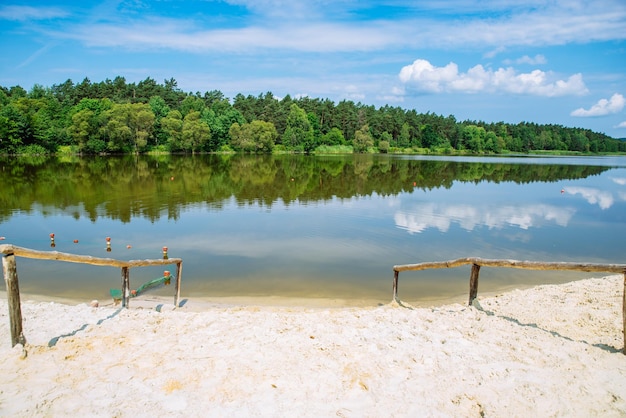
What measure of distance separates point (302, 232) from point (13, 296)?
15.0 meters

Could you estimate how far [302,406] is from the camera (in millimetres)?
5637

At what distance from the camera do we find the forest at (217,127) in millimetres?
82812

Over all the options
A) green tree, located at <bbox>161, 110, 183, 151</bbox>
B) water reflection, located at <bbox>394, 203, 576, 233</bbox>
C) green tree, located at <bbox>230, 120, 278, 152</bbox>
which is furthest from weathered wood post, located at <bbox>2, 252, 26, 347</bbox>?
green tree, located at <bbox>230, 120, 278, 152</bbox>

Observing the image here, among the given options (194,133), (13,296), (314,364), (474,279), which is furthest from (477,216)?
(194,133)

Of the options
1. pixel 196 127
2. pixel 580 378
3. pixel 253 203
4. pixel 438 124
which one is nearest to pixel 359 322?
pixel 580 378

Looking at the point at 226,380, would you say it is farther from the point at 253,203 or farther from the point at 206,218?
the point at 253,203

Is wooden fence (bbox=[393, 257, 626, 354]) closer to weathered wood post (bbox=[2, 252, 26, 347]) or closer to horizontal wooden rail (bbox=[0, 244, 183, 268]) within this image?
horizontal wooden rail (bbox=[0, 244, 183, 268])

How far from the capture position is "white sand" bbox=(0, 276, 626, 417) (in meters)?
5.57

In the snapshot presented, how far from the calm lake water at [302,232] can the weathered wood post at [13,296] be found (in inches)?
216

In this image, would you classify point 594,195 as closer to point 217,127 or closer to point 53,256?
point 53,256

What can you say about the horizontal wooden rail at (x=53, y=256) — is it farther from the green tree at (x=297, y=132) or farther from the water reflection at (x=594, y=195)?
the green tree at (x=297, y=132)

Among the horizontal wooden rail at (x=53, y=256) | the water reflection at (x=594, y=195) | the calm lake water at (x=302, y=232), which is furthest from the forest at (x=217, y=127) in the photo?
the horizontal wooden rail at (x=53, y=256)

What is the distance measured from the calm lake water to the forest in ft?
154

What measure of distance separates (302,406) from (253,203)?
2462 cm
